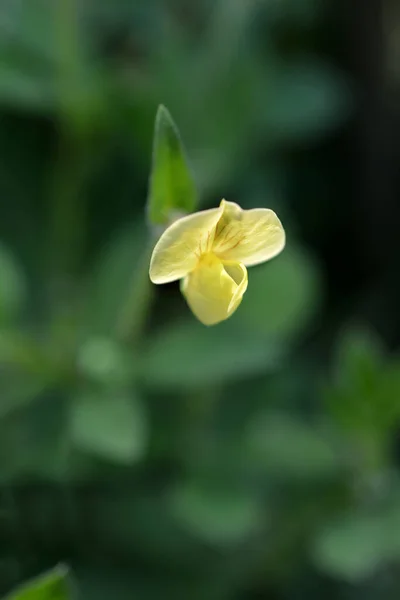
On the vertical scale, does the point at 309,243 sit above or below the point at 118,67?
below

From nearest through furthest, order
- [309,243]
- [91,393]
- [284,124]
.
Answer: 1. [91,393]
2. [284,124]
3. [309,243]

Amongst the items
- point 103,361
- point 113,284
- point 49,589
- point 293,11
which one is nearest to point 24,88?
point 113,284

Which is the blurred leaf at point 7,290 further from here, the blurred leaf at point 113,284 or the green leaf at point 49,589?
the green leaf at point 49,589

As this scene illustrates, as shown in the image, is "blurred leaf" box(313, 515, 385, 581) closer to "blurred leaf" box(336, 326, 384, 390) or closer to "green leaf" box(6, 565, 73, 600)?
"blurred leaf" box(336, 326, 384, 390)

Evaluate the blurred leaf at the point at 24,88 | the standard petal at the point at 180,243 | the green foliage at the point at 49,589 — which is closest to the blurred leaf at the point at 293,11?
the blurred leaf at the point at 24,88

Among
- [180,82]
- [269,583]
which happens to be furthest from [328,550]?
[180,82]

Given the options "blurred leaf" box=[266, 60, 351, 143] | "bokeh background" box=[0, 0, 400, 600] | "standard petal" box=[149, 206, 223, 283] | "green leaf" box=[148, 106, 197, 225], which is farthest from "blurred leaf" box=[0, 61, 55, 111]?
"standard petal" box=[149, 206, 223, 283]

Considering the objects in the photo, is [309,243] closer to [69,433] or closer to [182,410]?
[182,410]
